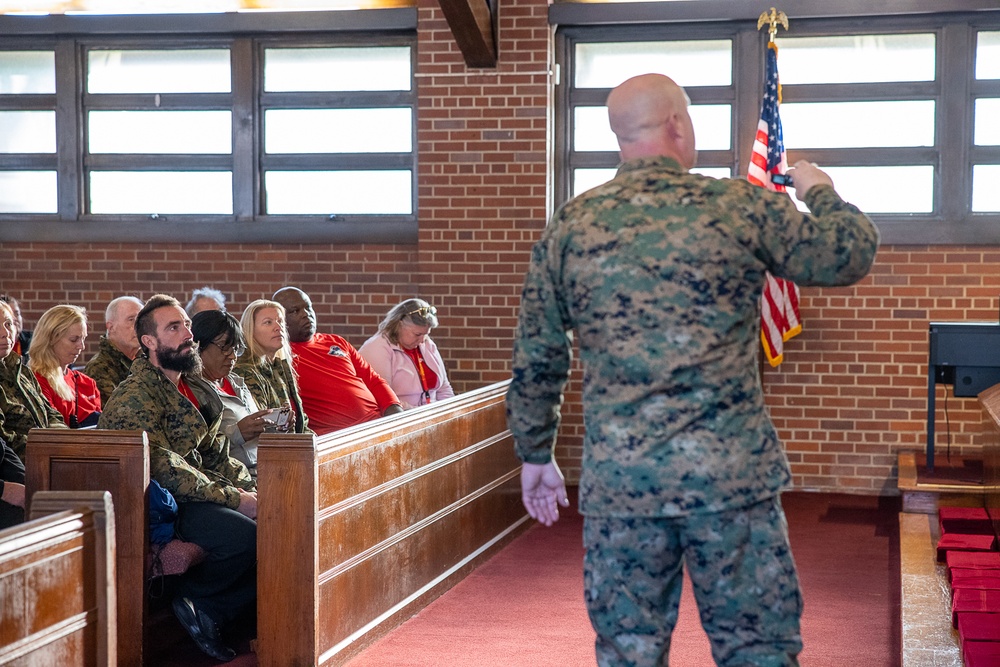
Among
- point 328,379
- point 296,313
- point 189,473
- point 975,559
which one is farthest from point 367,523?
point 975,559

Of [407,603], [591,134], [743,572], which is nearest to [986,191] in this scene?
[591,134]

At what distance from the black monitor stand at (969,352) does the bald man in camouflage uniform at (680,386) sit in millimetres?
4273

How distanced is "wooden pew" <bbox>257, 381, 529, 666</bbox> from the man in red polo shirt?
62cm

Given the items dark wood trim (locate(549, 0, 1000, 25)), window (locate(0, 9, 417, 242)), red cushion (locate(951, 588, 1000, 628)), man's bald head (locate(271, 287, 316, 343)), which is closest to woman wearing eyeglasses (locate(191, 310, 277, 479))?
man's bald head (locate(271, 287, 316, 343))

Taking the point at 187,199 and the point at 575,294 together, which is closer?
the point at 575,294

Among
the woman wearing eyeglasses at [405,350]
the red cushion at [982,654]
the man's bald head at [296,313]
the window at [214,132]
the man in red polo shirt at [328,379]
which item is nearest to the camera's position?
the red cushion at [982,654]

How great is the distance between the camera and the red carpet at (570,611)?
14.0 ft

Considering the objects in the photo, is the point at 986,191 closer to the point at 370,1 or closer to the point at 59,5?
the point at 370,1

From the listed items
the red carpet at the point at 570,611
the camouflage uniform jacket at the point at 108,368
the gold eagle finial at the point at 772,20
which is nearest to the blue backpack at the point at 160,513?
the red carpet at the point at 570,611

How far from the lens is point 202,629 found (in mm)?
4074

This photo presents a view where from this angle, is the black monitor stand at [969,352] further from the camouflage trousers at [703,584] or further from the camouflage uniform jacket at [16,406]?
the camouflage uniform jacket at [16,406]

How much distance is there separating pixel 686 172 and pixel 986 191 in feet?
18.5

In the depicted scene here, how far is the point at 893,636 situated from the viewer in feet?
14.9

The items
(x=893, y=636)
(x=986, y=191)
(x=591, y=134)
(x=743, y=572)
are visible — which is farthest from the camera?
(x=591, y=134)
